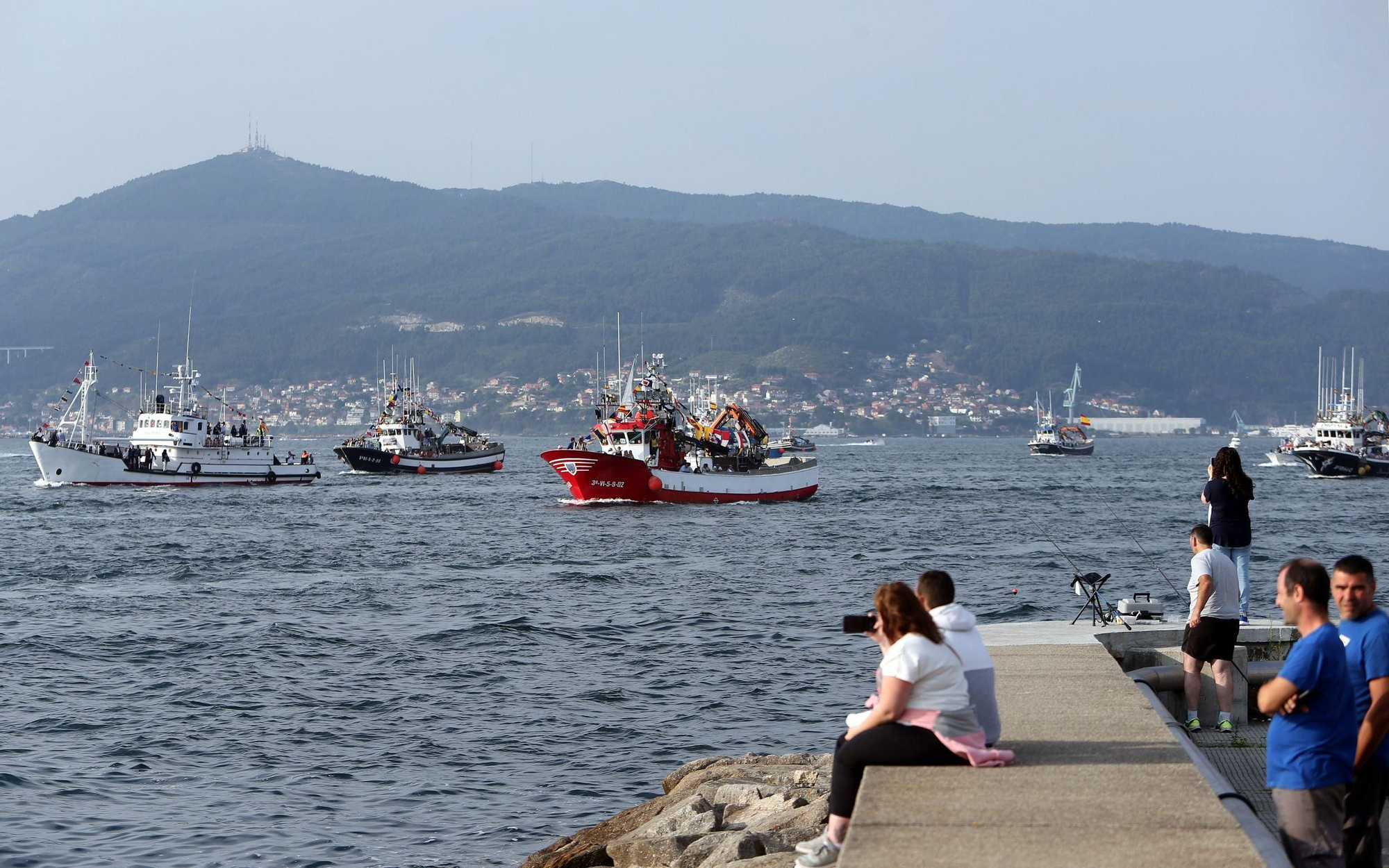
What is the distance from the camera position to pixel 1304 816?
Result: 566 centimetres

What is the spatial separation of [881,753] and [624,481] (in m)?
51.7

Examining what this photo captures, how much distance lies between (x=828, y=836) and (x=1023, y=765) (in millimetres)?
1190

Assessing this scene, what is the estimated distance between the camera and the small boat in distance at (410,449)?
96.2 meters

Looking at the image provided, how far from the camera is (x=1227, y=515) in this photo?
11.6 meters

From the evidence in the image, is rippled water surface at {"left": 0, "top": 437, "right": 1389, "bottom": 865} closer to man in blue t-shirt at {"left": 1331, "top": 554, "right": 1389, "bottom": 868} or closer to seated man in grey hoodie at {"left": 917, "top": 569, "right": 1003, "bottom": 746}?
seated man in grey hoodie at {"left": 917, "top": 569, "right": 1003, "bottom": 746}

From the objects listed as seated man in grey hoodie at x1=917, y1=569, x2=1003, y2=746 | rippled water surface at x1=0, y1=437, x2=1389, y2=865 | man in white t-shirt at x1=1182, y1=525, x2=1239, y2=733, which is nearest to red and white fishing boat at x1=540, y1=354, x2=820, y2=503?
rippled water surface at x1=0, y1=437, x2=1389, y2=865

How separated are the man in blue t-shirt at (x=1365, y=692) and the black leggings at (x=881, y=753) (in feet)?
5.93

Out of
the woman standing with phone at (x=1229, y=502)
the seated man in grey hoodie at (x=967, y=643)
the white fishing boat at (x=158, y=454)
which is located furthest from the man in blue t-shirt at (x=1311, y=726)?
the white fishing boat at (x=158, y=454)

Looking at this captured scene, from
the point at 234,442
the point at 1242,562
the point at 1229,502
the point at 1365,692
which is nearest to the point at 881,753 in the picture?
the point at 1365,692

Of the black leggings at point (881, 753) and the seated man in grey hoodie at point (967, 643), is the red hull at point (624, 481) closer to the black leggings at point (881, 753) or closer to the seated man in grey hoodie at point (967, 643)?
the seated man in grey hoodie at point (967, 643)

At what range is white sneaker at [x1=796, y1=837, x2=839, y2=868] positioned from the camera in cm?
656

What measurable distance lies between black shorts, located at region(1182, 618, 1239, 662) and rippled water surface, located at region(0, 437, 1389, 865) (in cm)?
503

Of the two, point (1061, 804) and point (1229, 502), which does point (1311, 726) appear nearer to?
point (1061, 804)

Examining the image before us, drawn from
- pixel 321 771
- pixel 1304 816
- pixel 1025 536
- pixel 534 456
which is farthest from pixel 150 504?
pixel 534 456
